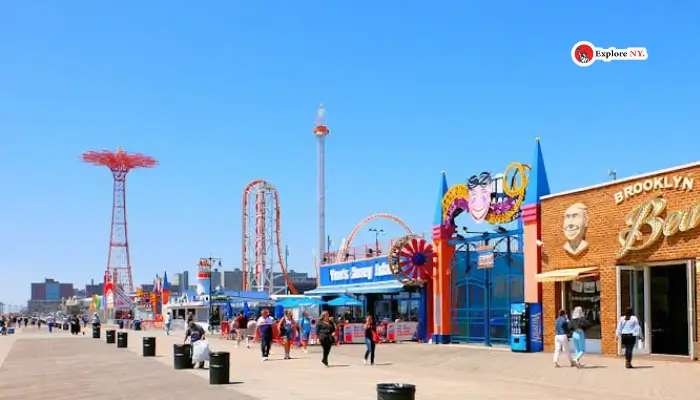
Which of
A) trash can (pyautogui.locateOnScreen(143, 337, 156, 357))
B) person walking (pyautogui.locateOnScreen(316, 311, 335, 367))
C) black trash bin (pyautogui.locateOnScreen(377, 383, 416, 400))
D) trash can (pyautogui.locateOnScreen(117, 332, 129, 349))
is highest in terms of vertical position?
black trash bin (pyautogui.locateOnScreen(377, 383, 416, 400))

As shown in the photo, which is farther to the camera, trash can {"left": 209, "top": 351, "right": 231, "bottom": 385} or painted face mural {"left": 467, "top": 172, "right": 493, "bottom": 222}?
painted face mural {"left": 467, "top": 172, "right": 493, "bottom": 222}

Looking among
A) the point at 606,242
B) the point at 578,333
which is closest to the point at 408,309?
the point at 606,242

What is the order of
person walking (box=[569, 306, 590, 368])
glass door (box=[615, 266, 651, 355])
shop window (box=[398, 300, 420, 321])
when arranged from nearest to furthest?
person walking (box=[569, 306, 590, 368]) < glass door (box=[615, 266, 651, 355]) < shop window (box=[398, 300, 420, 321])

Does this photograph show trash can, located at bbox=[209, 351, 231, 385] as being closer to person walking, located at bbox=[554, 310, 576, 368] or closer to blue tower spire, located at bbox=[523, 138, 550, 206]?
person walking, located at bbox=[554, 310, 576, 368]

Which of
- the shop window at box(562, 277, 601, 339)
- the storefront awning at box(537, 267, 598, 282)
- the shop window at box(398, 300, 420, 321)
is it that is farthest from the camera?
the shop window at box(398, 300, 420, 321)

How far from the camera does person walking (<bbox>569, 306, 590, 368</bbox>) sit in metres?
22.2

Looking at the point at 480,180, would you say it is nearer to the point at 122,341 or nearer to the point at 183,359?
the point at 183,359

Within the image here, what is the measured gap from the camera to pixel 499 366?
23.6 meters

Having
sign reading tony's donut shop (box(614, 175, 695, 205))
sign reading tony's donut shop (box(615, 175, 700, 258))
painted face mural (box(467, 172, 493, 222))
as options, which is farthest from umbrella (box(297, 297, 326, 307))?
sign reading tony's donut shop (box(615, 175, 700, 258))

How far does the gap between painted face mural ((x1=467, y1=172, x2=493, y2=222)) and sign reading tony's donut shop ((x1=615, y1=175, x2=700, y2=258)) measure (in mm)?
7188

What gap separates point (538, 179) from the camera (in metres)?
30.3

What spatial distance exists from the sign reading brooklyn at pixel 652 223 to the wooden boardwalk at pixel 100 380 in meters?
13.4

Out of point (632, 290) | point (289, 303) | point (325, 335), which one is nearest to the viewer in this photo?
point (325, 335)

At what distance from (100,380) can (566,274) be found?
15.2 meters
